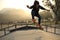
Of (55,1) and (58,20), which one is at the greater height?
(55,1)

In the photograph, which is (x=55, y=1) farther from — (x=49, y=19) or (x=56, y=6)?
(x=49, y=19)

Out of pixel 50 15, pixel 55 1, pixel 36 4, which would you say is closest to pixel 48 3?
pixel 55 1

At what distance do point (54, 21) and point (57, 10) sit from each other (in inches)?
99.3

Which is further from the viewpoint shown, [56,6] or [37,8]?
[56,6]

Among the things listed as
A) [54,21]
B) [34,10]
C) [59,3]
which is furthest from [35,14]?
[59,3]

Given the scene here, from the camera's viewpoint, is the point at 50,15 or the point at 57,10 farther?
the point at 50,15

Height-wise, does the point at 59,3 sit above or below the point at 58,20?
above

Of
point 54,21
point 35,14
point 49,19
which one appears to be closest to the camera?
point 35,14

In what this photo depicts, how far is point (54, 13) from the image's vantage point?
46.9 m

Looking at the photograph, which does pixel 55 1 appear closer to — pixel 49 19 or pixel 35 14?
pixel 49 19

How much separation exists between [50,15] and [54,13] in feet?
14.9

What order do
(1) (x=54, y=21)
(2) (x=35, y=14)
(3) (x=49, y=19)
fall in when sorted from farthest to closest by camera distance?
1. (3) (x=49, y=19)
2. (1) (x=54, y=21)
3. (2) (x=35, y=14)

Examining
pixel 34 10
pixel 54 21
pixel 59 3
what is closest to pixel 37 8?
pixel 34 10

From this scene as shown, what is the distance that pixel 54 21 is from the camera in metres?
46.5
